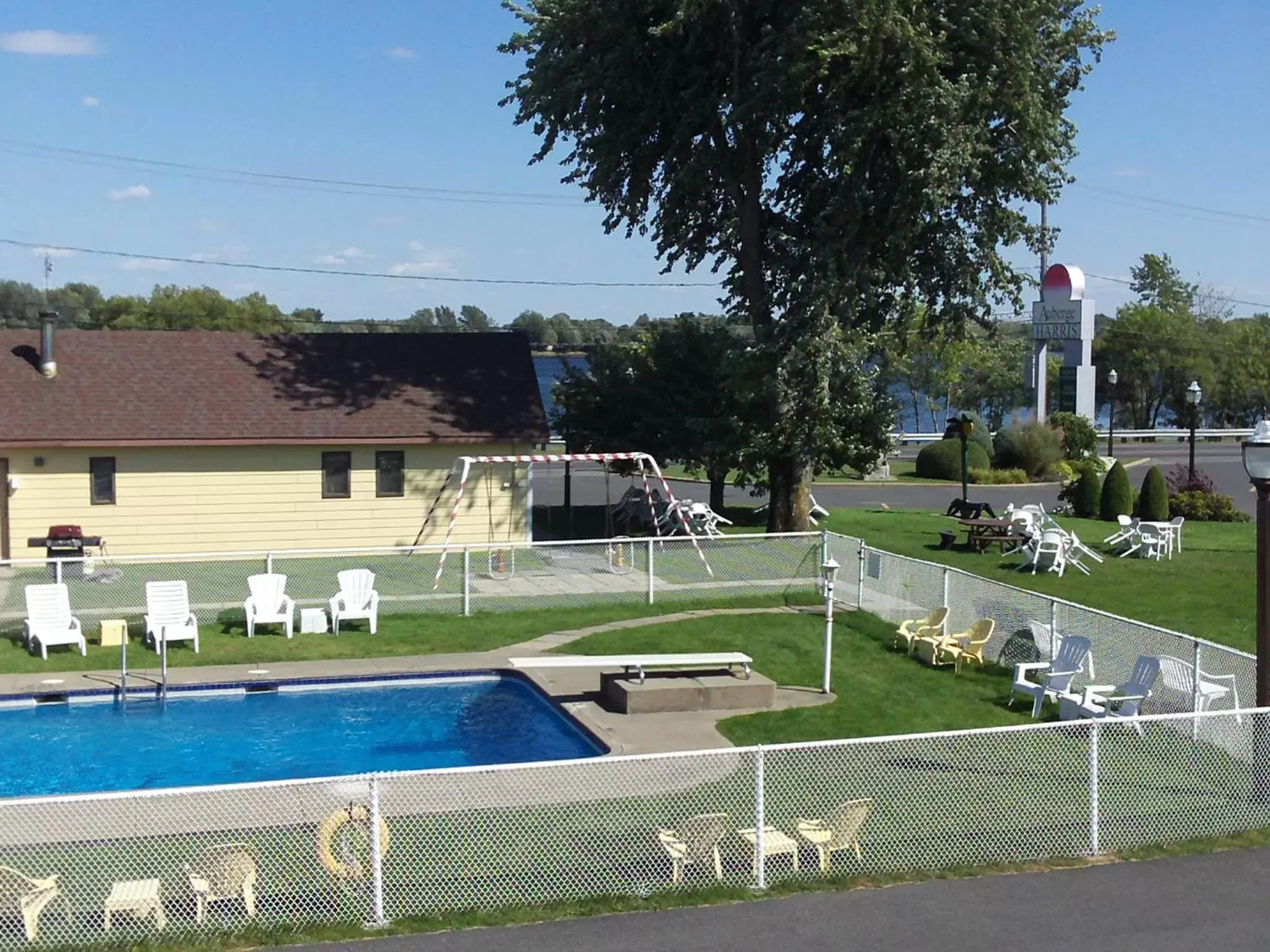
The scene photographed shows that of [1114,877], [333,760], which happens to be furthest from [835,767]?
[333,760]

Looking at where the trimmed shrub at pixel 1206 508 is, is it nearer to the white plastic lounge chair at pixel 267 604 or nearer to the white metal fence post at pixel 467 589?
the white metal fence post at pixel 467 589

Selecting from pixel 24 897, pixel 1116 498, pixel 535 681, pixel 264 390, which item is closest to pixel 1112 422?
pixel 1116 498

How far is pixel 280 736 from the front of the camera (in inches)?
→ 681

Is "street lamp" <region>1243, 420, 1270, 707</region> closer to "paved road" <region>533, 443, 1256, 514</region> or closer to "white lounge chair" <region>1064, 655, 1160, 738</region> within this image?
"white lounge chair" <region>1064, 655, 1160, 738</region>

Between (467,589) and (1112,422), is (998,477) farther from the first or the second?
(467,589)

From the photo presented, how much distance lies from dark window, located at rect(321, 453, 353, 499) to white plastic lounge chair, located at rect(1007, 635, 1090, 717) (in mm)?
16083

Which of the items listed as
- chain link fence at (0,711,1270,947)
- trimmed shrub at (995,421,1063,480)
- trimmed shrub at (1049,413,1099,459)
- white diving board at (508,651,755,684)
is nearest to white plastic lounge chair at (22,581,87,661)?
white diving board at (508,651,755,684)

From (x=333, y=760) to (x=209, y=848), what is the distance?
6849mm

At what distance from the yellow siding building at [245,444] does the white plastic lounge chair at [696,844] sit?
18.9m

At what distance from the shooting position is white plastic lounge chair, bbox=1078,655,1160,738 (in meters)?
15.0

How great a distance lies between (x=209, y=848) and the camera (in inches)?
378

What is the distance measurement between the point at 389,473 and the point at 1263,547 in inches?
773

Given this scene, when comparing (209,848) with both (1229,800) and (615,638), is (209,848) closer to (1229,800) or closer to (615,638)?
(1229,800)

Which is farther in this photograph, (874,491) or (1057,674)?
(874,491)
